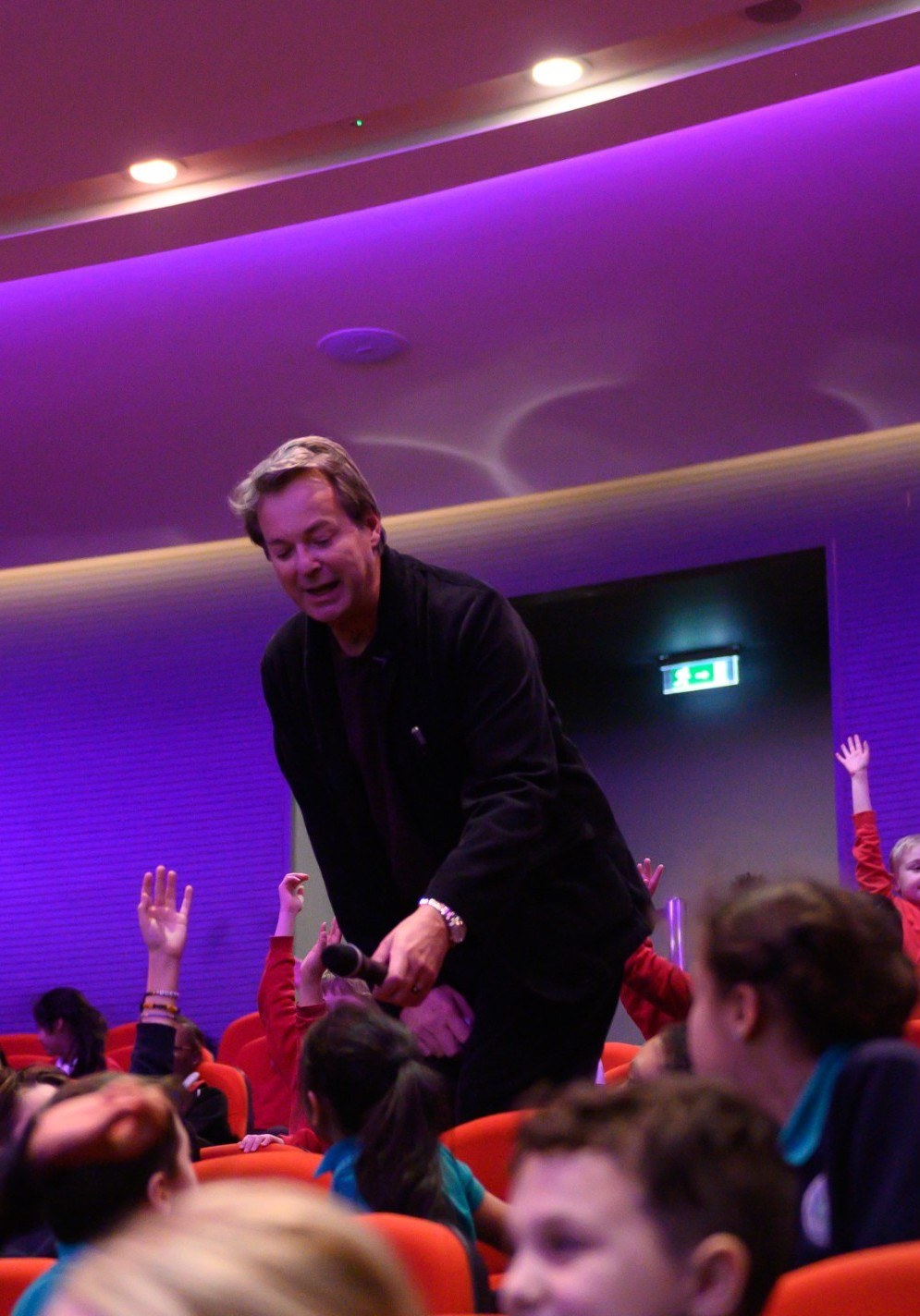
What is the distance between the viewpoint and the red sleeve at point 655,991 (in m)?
3.83

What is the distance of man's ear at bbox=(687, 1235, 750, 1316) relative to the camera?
112 cm

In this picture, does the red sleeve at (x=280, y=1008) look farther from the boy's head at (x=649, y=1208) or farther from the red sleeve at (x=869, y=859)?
the boy's head at (x=649, y=1208)

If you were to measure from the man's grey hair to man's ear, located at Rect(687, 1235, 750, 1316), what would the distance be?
4.71 ft

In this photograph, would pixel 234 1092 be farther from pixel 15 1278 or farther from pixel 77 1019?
pixel 15 1278

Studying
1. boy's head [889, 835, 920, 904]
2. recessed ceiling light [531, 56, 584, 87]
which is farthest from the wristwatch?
boy's head [889, 835, 920, 904]

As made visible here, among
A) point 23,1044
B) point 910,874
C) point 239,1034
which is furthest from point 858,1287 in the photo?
point 23,1044

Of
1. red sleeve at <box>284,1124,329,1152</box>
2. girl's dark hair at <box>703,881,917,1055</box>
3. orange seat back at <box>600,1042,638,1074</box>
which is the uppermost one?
girl's dark hair at <box>703,881,917,1055</box>

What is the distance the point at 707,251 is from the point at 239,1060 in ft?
10.5

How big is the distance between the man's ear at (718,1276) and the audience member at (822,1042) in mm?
389

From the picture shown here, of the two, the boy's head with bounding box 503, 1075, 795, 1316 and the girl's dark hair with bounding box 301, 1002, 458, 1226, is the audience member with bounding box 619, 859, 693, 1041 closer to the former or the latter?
the girl's dark hair with bounding box 301, 1002, 458, 1226

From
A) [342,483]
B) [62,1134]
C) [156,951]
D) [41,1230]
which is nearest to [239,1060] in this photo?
[156,951]

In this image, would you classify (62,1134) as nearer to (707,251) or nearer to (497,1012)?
(497,1012)

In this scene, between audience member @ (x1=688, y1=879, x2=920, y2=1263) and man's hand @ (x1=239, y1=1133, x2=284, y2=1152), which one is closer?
audience member @ (x1=688, y1=879, x2=920, y2=1263)

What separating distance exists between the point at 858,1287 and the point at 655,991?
99.4 inches
